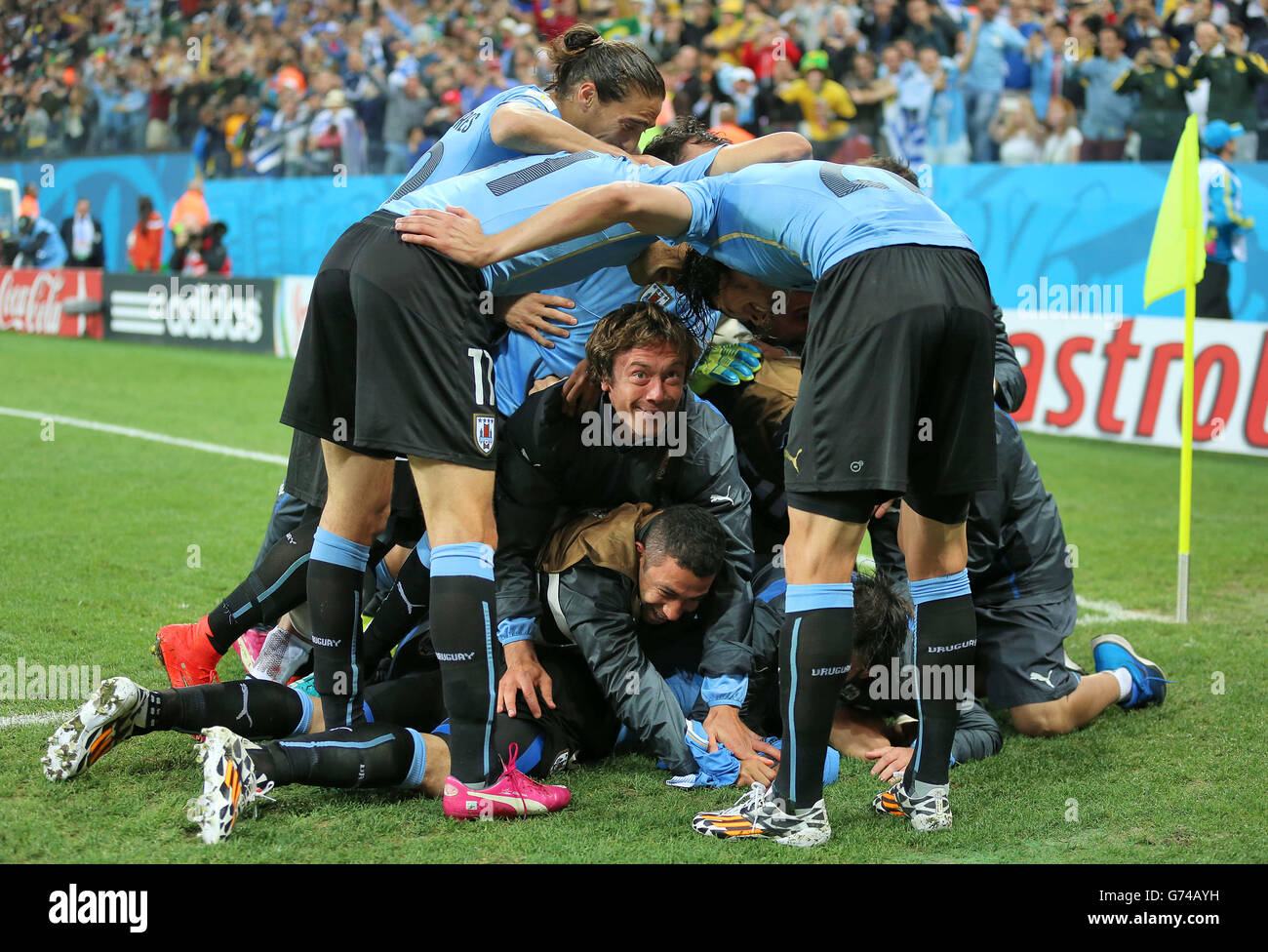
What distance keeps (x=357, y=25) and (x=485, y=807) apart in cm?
1789

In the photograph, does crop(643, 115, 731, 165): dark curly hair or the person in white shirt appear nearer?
crop(643, 115, 731, 165): dark curly hair

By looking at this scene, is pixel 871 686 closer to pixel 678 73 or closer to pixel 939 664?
pixel 939 664

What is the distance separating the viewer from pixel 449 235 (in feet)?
10.9

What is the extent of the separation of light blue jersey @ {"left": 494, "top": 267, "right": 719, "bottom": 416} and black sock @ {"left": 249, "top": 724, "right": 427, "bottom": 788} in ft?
4.19

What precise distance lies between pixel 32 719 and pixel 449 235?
2.03 m

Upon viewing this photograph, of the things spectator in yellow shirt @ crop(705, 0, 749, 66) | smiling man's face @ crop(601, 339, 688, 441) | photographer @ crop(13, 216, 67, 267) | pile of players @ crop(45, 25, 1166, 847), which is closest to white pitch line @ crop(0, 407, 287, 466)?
pile of players @ crop(45, 25, 1166, 847)

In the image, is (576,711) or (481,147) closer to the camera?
(576,711)

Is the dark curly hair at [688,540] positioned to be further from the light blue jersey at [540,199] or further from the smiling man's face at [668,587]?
the light blue jersey at [540,199]

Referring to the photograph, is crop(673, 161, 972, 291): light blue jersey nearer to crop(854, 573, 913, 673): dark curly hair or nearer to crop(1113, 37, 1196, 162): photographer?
crop(854, 573, 913, 673): dark curly hair

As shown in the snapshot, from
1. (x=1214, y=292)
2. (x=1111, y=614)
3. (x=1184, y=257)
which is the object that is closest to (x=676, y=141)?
(x=1184, y=257)

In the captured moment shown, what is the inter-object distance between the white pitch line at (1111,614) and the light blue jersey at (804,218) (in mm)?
2813

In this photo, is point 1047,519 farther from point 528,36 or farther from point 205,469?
point 528,36

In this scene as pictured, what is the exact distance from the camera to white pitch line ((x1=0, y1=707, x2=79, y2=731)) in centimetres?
391

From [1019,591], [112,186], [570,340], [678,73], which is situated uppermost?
[678,73]
